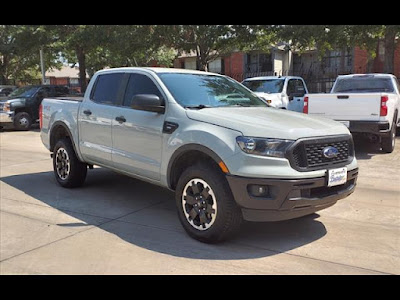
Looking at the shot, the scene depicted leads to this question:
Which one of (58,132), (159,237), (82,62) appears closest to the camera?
(159,237)

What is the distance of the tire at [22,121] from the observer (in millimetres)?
16234

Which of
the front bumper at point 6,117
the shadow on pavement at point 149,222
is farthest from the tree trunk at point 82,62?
the shadow on pavement at point 149,222

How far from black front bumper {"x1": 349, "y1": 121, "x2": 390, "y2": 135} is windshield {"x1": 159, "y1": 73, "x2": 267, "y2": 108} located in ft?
13.1

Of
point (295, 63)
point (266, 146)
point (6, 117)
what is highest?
point (295, 63)

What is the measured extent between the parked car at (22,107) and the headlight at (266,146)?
1439 cm

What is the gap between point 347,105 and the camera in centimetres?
873

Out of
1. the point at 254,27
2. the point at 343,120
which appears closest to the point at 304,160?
the point at 343,120

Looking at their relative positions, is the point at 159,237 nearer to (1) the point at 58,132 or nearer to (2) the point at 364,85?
(1) the point at 58,132

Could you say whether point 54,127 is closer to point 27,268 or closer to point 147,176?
point 147,176

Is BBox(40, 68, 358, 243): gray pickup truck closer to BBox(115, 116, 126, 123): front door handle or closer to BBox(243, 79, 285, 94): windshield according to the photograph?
BBox(115, 116, 126, 123): front door handle

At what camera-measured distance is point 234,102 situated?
5.11 m

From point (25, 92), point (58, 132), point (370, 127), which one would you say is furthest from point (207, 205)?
point (25, 92)

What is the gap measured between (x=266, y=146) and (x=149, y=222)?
1.91 meters

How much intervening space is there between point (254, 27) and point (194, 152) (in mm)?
14726
